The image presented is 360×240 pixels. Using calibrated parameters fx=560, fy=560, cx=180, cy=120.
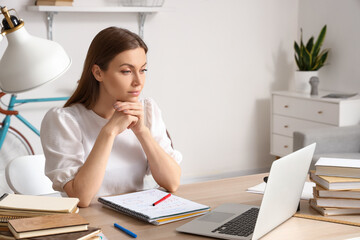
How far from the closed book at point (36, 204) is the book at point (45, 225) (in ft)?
0.18

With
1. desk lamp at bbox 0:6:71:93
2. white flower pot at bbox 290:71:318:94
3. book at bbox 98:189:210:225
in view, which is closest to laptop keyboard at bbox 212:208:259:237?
book at bbox 98:189:210:225

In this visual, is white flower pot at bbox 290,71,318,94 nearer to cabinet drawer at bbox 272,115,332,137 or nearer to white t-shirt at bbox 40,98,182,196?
cabinet drawer at bbox 272,115,332,137

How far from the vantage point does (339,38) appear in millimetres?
4812

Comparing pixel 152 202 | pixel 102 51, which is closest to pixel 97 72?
pixel 102 51

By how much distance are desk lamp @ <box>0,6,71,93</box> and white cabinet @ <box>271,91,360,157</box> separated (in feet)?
11.2

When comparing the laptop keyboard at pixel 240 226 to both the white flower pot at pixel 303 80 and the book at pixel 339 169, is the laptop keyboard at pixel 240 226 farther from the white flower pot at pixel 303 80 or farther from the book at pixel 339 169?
the white flower pot at pixel 303 80

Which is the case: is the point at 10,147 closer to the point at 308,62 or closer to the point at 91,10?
the point at 91,10

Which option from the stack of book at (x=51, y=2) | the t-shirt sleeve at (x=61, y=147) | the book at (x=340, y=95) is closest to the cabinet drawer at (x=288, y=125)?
the book at (x=340, y=95)

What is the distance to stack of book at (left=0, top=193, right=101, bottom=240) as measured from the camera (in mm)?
1326

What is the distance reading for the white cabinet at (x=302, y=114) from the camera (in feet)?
14.1

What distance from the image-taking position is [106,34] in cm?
203

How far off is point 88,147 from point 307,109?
2.85 metres

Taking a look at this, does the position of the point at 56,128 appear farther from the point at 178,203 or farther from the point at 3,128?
the point at 3,128

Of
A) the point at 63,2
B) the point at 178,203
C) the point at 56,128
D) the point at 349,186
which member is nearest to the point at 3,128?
the point at 63,2
